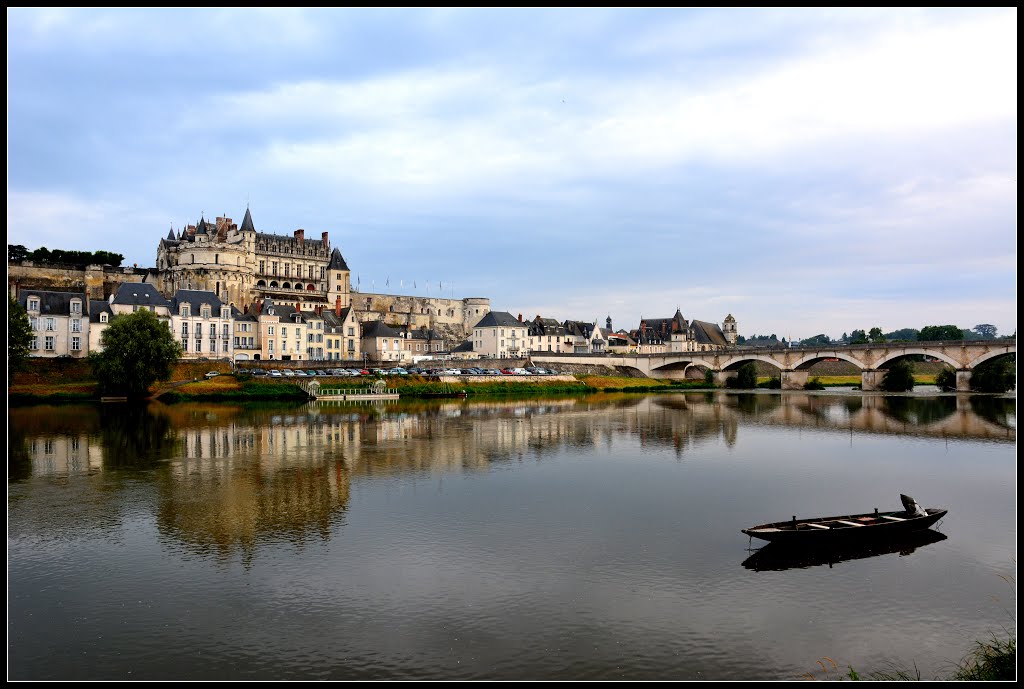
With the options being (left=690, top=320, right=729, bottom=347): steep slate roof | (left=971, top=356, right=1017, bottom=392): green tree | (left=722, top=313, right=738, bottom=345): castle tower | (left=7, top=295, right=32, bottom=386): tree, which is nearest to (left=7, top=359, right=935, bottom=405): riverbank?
(left=7, top=295, right=32, bottom=386): tree

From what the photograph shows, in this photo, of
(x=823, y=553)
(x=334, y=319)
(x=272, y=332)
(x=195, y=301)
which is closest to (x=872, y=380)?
(x=334, y=319)

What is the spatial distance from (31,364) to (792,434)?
184ft

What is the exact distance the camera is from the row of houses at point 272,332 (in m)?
63.0

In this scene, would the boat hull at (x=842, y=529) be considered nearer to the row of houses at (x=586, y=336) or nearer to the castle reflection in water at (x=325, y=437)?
the castle reflection in water at (x=325, y=437)

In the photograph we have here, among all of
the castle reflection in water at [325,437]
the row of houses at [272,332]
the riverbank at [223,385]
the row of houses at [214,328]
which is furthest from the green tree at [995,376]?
the row of houses at [214,328]

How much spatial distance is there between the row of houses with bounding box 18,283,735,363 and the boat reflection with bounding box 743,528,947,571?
53.2 meters

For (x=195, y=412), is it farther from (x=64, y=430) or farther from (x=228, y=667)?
(x=228, y=667)

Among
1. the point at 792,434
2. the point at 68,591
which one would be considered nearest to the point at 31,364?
the point at 68,591

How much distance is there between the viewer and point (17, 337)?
51.2 m

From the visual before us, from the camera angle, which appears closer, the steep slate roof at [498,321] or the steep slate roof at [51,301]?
the steep slate roof at [51,301]

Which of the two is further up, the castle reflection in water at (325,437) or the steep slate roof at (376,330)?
the steep slate roof at (376,330)

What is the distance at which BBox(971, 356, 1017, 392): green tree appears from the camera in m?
68.4

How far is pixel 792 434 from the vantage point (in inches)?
1572

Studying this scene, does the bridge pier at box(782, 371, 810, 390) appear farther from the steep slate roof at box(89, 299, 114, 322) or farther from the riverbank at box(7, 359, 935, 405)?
the steep slate roof at box(89, 299, 114, 322)
